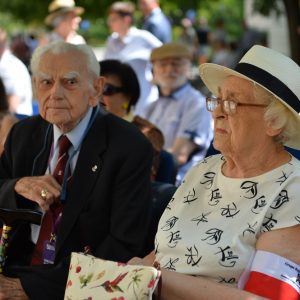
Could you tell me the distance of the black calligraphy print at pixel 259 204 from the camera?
2.74 m

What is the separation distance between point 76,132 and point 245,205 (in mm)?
1041

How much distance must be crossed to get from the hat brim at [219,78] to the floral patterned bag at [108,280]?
77 cm

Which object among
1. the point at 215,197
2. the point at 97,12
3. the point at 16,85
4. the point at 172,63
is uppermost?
the point at 97,12

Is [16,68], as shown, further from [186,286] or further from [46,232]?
[186,286]

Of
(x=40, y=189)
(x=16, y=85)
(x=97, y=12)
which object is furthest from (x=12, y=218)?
(x=97, y=12)

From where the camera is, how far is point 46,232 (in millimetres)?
3432

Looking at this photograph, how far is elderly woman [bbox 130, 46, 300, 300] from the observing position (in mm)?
2658

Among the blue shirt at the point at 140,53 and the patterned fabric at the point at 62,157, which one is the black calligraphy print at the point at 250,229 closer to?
the patterned fabric at the point at 62,157

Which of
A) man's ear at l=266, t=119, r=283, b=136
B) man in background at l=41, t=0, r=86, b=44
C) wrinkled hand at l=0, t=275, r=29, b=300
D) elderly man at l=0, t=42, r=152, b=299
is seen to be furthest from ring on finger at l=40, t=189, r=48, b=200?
man in background at l=41, t=0, r=86, b=44

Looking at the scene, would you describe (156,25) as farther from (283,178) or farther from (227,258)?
(227,258)

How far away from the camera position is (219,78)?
308 centimetres

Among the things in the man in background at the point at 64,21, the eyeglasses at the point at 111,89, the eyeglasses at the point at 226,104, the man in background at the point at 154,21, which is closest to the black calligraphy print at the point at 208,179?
the eyeglasses at the point at 226,104

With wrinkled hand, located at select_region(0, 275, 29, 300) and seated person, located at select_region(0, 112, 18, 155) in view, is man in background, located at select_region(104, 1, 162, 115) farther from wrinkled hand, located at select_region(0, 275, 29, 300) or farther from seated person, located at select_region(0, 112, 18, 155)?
wrinkled hand, located at select_region(0, 275, 29, 300)

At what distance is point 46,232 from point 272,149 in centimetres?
116
